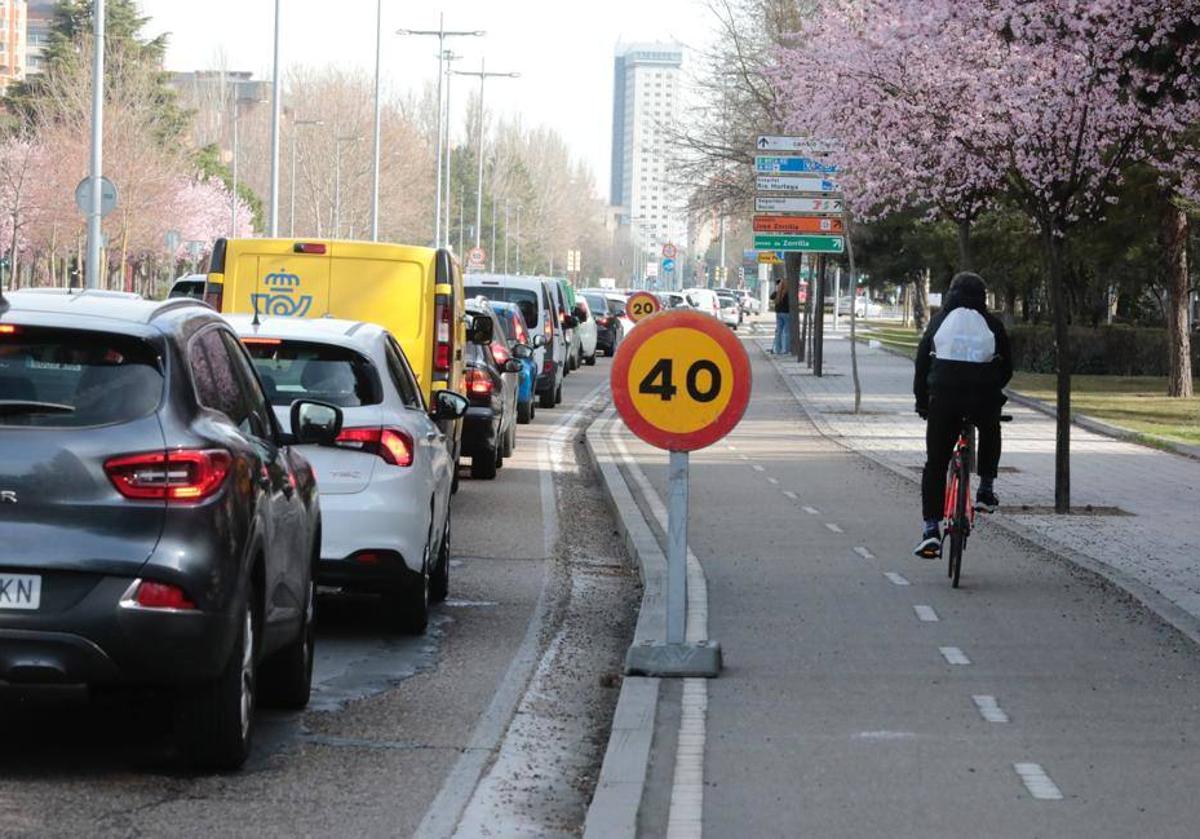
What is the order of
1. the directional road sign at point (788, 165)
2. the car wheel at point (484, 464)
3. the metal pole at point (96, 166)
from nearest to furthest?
the car wheel at point (484, 464) < the directional road sign at point (788, 165) < the metal pole at point (96, 166)

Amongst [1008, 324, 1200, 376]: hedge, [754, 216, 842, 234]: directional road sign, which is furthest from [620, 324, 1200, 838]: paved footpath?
[1008, 324, 1200, 376]: hedge

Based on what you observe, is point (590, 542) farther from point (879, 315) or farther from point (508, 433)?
point (879, 315)

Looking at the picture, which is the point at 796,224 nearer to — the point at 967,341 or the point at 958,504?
the point at 967,341

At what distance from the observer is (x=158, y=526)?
6949mm

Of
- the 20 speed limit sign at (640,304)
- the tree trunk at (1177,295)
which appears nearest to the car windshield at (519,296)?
the 20 speed limit sign at (640,304)

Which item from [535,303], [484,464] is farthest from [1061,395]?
[535,303]

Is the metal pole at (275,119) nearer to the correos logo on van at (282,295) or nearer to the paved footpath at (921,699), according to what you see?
the correos logo on van at (282,295)

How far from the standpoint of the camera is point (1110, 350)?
49938 millimetres

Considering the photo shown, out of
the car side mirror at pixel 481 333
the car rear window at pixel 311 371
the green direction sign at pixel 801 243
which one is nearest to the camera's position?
the car rear window at pixel 311 371

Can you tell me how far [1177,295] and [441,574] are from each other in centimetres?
2914

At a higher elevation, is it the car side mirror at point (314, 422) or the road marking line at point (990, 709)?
the car side mirror at point (314, 422)

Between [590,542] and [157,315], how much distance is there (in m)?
8.87

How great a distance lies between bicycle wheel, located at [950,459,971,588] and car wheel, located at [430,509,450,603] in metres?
2.87

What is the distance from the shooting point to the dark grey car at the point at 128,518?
6.87m
